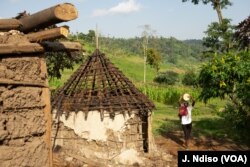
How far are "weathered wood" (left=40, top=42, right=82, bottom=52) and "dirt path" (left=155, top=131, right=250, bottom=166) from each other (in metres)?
7.98

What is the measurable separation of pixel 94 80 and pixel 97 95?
61 cm

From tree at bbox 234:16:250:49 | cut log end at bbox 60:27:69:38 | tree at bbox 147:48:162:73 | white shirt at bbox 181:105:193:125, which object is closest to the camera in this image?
cut log end at bbox 60:27:69:38

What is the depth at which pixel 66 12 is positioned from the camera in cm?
486

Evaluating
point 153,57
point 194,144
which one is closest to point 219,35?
point 194,144

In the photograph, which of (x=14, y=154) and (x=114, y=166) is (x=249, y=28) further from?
(x=14, y=154)

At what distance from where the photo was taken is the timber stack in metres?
5.29

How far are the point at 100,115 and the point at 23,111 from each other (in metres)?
6.73

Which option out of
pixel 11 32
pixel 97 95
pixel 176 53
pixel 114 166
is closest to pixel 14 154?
pixel 11 32

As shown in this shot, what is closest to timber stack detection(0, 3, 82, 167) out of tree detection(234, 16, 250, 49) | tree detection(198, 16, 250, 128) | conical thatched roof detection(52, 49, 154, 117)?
conical thatched roof detection(52, 49, 154, 117)

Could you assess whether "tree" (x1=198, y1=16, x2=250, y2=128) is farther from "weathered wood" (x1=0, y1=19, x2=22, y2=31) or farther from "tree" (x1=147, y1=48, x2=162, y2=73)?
"tree" (x1=147, y1=48, x2=162, y2=73)

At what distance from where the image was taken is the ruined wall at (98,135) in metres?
12.3

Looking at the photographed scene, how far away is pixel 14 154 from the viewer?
5.38 m

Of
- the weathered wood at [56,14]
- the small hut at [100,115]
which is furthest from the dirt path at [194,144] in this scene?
the weathered wood at [56,14]

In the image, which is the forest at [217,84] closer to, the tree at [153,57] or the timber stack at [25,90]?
the timber stack at [25,90]
